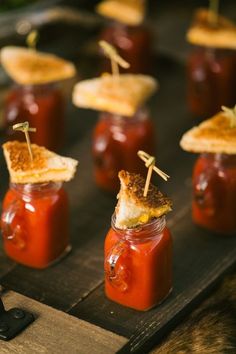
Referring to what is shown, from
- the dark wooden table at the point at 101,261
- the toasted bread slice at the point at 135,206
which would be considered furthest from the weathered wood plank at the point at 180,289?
the toasted bread slice at the point at 135,206

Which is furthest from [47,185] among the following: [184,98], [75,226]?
[184,98]

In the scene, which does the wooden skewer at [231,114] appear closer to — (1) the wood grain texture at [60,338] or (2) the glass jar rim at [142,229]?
(2) the glass jar rim at [142,229]

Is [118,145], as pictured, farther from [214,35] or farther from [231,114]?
[214,35]

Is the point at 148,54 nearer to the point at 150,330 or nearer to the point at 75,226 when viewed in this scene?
the point at 75,226

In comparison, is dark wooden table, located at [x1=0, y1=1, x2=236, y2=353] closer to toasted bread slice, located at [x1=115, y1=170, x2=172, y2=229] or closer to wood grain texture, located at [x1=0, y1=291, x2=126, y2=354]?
wood grain texture, located at [x1=0, y1=291, x2=126, y2=354]

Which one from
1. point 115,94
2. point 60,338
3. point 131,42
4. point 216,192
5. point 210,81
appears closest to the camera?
point 60,338

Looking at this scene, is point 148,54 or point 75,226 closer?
point 75,226

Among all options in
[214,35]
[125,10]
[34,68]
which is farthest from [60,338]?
[125,10]

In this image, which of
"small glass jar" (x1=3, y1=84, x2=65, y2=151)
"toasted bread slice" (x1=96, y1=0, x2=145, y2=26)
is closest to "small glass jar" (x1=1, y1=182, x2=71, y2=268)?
"small glass jar" (x1=3, y1=84, x2=65, y2=151)
